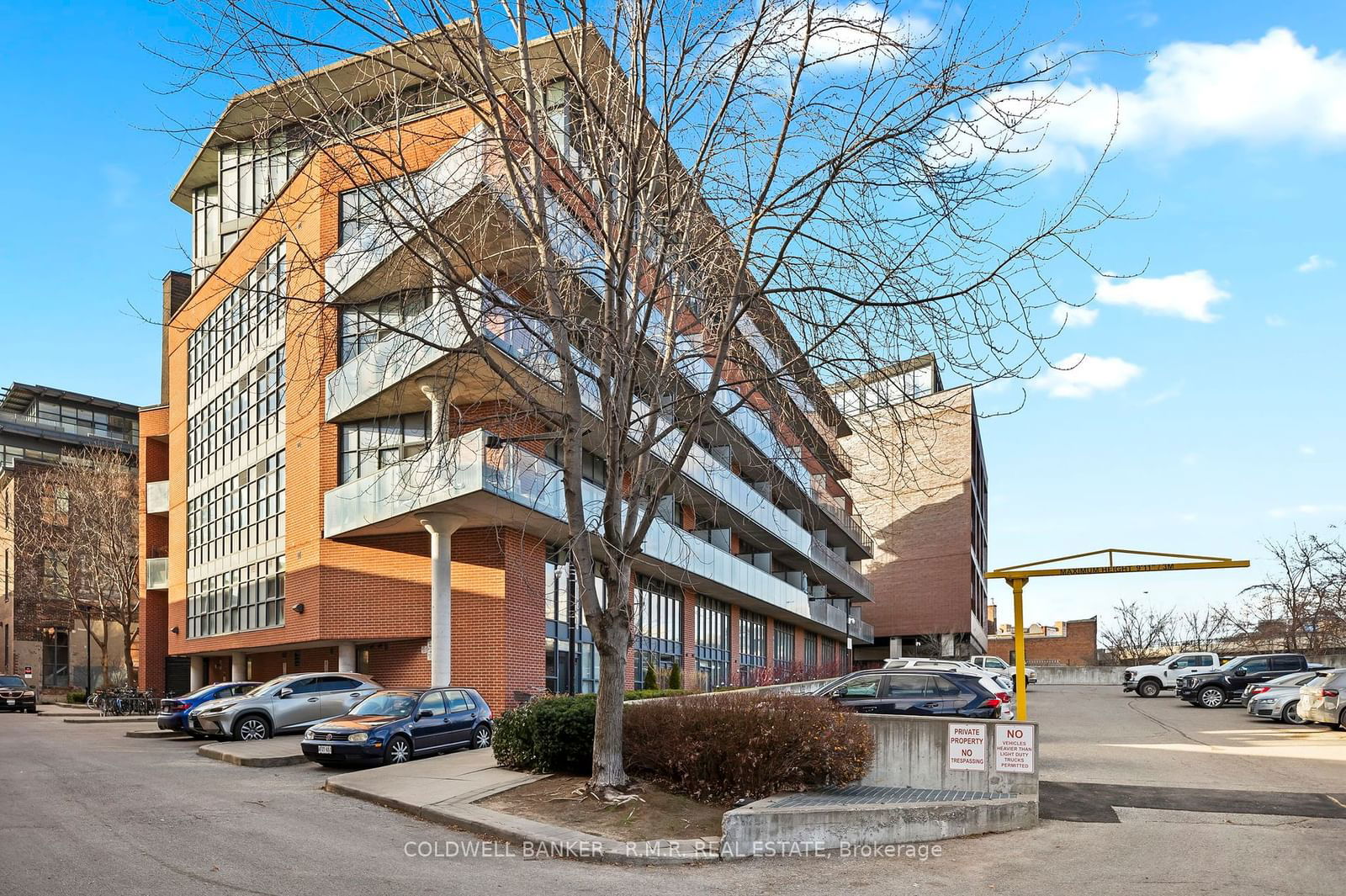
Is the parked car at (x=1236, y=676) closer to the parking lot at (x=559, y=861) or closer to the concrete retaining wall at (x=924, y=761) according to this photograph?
the parking lot at (x=559, y=861)

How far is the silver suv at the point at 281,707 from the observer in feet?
79.2

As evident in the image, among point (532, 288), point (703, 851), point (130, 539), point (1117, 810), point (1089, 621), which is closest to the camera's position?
point (703, 851)

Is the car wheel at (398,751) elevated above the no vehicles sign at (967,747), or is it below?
below

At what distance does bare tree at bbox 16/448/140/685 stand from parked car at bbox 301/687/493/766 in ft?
113

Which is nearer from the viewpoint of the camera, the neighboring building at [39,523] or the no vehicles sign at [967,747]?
the no vehicles sign at [967,747]

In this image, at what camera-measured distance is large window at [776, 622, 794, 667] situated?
5459cm

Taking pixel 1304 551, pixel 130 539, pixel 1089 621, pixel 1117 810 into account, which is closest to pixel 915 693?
pixel 1117 810

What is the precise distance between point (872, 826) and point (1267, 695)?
82.0 ft

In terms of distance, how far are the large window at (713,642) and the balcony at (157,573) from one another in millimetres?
22056

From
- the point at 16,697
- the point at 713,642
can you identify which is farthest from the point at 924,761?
the point at 16,697

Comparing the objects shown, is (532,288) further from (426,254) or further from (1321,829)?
(1321,829)

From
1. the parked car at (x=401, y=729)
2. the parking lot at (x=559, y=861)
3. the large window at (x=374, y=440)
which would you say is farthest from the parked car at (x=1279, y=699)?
the large window at (x=374, y=440)

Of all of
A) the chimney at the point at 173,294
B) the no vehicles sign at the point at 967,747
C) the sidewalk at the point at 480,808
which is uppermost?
the chimney at the point at 173,294

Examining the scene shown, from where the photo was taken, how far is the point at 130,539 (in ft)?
171
